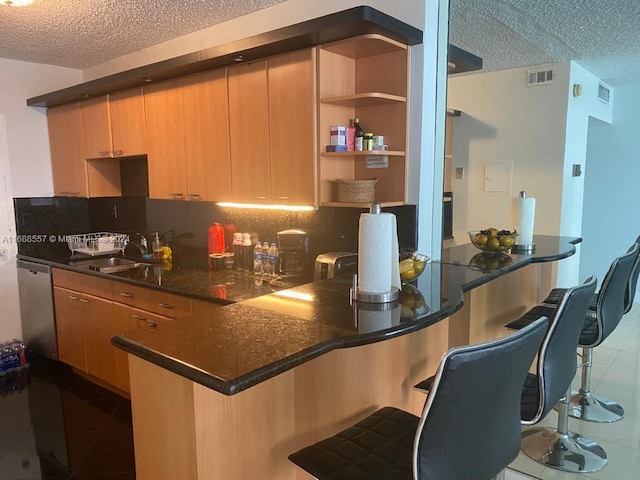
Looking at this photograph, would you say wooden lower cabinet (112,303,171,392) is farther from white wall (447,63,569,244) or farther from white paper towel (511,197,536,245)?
white paper towel (511,197,536,245)

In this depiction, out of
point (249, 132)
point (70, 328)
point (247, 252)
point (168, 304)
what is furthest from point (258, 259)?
point (70, 328)

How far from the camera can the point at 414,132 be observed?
2.41 m

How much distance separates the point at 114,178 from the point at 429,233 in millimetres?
2872

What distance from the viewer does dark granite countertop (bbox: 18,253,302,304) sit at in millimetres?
2531

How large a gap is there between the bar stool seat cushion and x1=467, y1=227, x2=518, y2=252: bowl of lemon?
150cm

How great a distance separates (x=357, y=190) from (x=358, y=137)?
0.29 metres

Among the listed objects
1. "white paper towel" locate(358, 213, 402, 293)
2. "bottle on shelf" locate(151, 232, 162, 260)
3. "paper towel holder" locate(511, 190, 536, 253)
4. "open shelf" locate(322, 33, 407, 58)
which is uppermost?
"open shelf" locate(322, 33, 407, 58)

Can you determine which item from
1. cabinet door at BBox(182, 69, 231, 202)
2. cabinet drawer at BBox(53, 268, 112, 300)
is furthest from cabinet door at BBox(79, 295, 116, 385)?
cabinet door at BBox(182, 69, 231, 202)

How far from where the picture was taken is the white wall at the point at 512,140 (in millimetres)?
2762

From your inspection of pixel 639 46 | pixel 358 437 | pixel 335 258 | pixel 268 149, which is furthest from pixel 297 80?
pixel 639 46

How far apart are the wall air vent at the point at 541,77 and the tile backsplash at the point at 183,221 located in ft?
3.70

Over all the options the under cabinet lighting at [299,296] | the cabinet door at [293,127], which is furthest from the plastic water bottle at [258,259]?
the under cabinet lighting at [299,296]

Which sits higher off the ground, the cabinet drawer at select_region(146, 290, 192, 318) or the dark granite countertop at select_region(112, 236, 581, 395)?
the dark granite countertop at select_region(112, 236, 581, 395)

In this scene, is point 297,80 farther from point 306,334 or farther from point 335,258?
point 306,334
